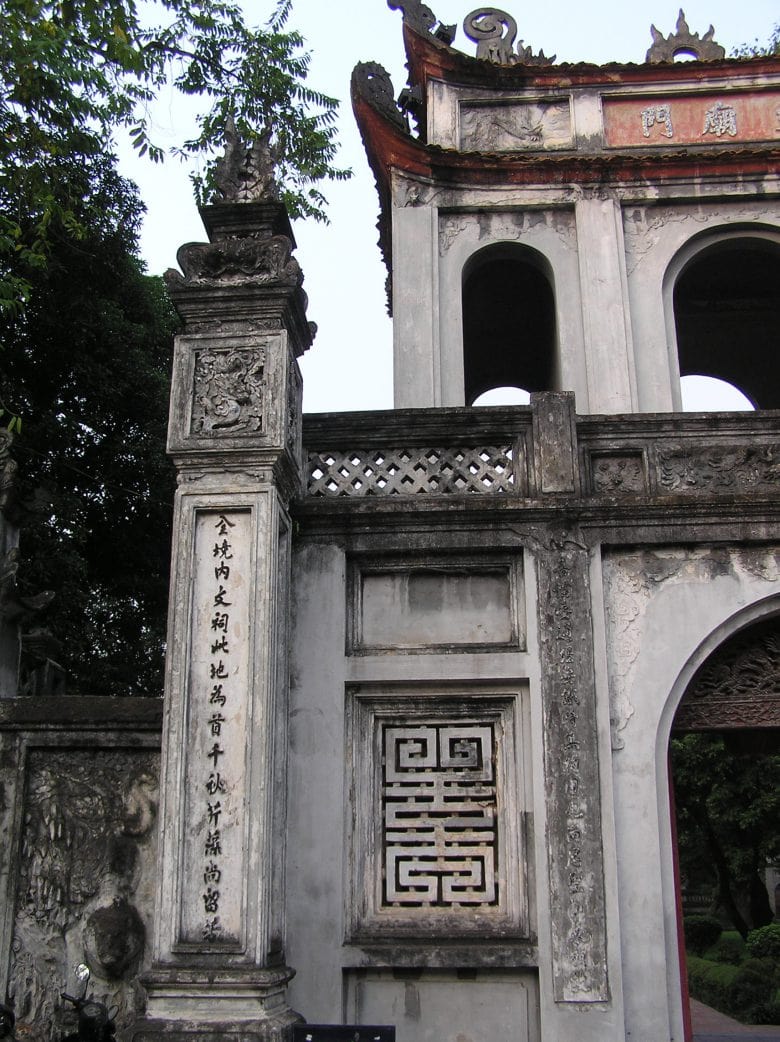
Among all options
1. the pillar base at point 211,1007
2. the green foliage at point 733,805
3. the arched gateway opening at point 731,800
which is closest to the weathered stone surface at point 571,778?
the arched gateway opening at point 731,800

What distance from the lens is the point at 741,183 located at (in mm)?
9086

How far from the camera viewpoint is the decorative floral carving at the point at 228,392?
5.89 metres

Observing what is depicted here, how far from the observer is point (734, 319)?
11.0 metres

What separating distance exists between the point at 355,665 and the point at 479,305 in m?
5.61

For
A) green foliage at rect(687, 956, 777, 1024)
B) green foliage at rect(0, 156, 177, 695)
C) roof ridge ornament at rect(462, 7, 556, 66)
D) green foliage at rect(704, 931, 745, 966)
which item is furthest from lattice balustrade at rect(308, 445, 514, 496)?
green foliage at rect(704, 931, 745, 966)

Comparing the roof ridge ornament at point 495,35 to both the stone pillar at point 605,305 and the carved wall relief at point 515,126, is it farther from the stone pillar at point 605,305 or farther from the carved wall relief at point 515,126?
the stone pillar at point 605,305

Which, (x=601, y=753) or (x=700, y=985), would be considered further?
(x=700, y=985)

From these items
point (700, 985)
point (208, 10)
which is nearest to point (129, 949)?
point (208, 10)

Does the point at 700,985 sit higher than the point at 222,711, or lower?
lower

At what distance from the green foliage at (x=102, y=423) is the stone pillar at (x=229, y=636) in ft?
25.2

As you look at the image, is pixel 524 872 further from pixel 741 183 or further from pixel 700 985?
pixel 700 985

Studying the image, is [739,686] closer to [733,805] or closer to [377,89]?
[377,89]

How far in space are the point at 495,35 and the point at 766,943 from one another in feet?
51.3

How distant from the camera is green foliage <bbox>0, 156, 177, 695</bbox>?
13.7 metres
